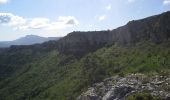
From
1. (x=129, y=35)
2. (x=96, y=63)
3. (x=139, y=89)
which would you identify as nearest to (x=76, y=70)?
(x=96, y=63)

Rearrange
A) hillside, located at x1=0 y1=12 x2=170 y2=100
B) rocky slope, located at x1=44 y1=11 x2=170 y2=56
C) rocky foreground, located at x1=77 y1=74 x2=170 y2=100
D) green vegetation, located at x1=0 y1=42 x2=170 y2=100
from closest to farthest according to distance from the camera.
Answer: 1. rocky foreground, located at x1=77 y1=74 x2=170 y2=100
2. green vegetation, located at x1=0 y1=42 x2=170 y2=100
3. hillside, located at x1=0 y1=12 x2=170 y2=100
4. rocky slope, located at x1=44 y1=11 x2=170 y2=56

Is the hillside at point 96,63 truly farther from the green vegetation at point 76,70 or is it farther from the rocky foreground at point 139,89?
the rocky foreground at point 139,89

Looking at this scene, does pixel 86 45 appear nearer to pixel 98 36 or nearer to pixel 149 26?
pixel 98 36

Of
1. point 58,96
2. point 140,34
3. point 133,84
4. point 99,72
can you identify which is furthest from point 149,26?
point 133,84

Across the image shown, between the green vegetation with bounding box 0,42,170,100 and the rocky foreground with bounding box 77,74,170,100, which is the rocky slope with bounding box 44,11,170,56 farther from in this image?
the rocky foreground with bounding box 77,74,170,100

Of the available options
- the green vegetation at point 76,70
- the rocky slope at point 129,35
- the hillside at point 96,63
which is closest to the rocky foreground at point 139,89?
the hillside at point 96,63

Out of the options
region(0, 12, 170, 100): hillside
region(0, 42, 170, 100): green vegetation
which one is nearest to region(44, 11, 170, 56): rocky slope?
region(0, 12, 170, 100): hillside

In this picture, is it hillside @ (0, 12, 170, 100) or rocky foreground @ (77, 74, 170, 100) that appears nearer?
rocky foreground @ (77, 74, 170, 100)

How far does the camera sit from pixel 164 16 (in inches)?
5103

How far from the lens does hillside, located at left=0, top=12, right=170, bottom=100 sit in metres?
106

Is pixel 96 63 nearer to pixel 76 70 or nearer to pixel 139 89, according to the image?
pixel 76 70

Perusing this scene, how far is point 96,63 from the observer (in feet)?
445

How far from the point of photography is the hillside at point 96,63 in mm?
105938

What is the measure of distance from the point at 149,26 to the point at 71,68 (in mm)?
44147
